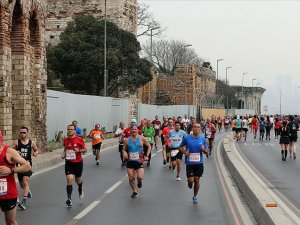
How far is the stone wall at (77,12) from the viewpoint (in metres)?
55.0

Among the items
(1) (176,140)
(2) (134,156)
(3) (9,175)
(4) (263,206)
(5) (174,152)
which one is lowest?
(4) (263,206)

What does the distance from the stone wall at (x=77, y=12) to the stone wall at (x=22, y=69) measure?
93.5 ft

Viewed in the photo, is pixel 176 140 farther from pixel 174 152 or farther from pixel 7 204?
pixel 7 204

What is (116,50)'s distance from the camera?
47.5 meters

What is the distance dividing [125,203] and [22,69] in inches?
532

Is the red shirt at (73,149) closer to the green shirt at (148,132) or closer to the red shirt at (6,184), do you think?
the red shirt at (6,184)

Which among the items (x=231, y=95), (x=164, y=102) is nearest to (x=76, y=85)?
(x=164, y=102)

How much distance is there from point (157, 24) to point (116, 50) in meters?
20.0

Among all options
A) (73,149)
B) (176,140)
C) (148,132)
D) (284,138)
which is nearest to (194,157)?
(73,149)

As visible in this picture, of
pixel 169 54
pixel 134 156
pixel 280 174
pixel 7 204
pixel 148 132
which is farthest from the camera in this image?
pixel 169 54

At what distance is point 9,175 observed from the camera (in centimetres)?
695

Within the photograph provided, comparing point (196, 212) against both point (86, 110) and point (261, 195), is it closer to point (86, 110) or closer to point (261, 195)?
point (261, 195)

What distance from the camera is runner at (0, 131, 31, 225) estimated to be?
22.5ft

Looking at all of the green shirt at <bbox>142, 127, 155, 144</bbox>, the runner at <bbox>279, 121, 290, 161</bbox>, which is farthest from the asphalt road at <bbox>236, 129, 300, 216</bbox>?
the green shirt at <bbox>142, 127, 155, 144</bbox>
